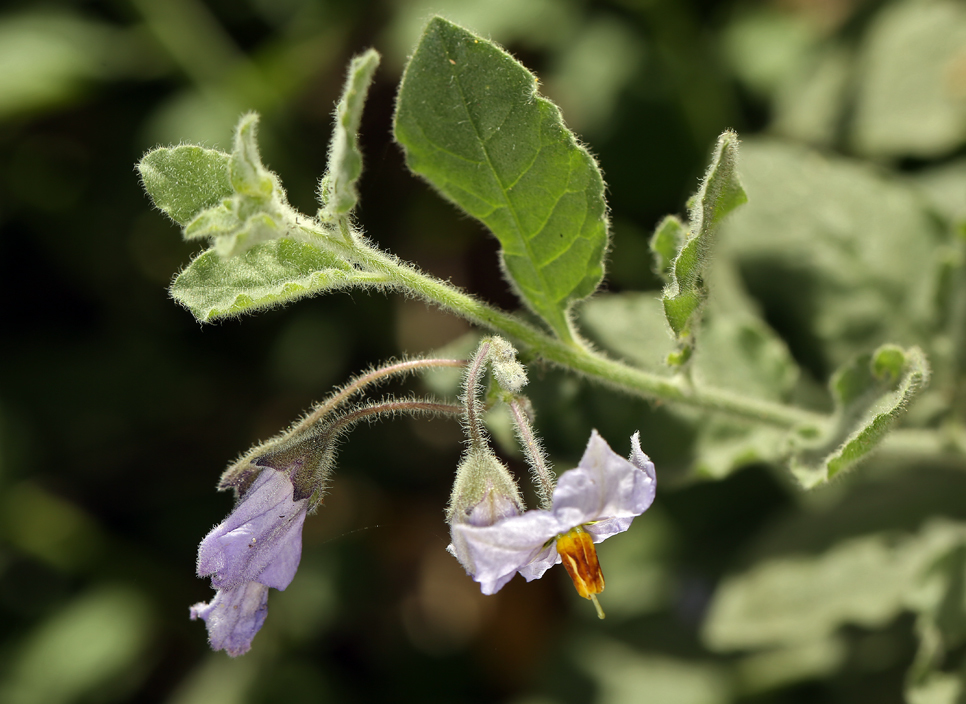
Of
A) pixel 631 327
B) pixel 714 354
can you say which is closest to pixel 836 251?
pixel 714 354

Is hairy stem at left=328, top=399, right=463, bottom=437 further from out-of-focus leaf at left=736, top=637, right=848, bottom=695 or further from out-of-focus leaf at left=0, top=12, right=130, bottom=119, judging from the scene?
out-of-focus leaf at left=0, top=12, right=130, bottom=119

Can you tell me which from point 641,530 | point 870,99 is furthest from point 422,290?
point 870,99

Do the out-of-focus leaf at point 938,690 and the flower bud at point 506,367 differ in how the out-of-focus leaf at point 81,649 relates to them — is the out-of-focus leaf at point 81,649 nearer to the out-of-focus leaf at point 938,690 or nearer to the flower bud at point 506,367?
the flower bud at point 506,367

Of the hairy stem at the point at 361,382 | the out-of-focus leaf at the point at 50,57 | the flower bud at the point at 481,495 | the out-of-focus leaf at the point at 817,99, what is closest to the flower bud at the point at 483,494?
the flower bud at the point at 481,495

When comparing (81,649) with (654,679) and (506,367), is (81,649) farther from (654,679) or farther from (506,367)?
(506,367)

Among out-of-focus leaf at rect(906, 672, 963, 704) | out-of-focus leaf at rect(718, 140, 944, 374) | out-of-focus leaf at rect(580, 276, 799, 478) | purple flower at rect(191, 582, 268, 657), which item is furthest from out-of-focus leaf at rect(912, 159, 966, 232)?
purple flower at rect(191, 582, 268, 657)

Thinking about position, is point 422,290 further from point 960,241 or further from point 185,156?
point 960,241

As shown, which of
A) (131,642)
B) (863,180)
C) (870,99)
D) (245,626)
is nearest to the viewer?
(245,626)
